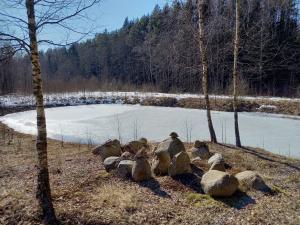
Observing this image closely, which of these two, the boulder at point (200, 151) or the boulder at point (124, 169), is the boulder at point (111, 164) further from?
the boulder at point (200, 151)

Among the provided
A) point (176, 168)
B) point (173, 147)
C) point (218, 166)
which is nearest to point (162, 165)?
point (176, 168)

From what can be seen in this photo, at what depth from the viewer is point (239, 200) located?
16.8 ft

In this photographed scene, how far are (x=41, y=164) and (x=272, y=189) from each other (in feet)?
12.0

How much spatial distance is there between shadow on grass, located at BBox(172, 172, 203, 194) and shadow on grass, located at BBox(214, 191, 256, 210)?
0.48m

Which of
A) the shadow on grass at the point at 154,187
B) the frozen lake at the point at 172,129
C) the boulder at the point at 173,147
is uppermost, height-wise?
the boulder at the point at 173,147

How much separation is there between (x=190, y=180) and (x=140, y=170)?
881 mm

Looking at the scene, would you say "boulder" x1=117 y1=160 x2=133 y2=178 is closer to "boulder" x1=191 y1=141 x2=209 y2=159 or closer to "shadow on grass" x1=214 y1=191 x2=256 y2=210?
"shadow on grass" x1=214 y1=191 x2=256 y2=210

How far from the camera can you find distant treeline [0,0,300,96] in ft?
44.4

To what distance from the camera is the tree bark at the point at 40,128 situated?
438 cm

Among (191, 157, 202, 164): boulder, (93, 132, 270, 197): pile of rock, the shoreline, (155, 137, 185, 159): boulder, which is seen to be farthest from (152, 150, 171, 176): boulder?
the shoreline

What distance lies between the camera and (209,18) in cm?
1141

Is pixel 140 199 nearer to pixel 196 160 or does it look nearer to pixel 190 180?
pixel 190 180

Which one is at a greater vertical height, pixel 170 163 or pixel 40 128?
pixel 40 128

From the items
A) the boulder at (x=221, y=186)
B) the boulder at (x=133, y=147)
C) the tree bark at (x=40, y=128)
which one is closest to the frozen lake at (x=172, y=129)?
the boulder at (x=133, y=147)
